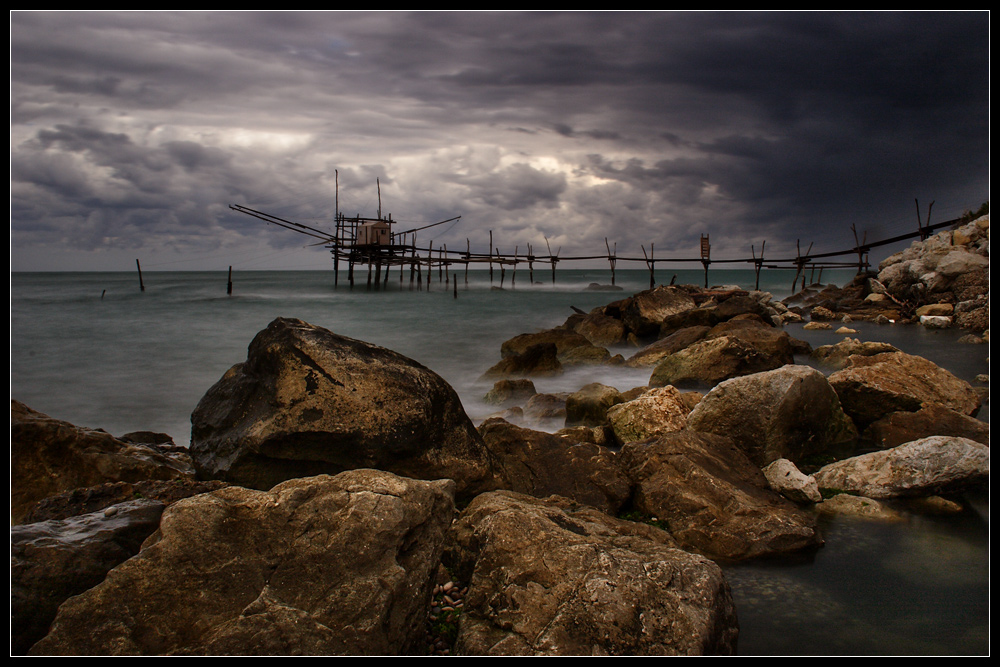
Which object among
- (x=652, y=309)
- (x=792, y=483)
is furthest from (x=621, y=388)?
(x=652, y=309)

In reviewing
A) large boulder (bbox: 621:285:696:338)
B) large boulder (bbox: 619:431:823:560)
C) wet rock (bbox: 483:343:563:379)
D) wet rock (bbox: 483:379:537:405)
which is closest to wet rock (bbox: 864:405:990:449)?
large boulder (bbox: 619:431:823:560)

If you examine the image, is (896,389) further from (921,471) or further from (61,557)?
(61,557)

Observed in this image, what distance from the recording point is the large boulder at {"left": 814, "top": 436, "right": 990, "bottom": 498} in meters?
4.64

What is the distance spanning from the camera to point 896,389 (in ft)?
21.8

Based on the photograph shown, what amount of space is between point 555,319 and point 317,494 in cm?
2655

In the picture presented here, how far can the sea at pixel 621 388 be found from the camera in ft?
10.4

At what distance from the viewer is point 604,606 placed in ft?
7.91

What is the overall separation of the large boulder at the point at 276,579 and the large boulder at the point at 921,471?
13.1ft

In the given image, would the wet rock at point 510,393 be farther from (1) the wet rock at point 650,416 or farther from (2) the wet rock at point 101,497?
(2) the wet rock at point 101,497

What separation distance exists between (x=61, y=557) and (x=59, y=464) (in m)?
2.63

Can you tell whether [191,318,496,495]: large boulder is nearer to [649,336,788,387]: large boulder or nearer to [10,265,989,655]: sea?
[10,265,989,655]: sea
